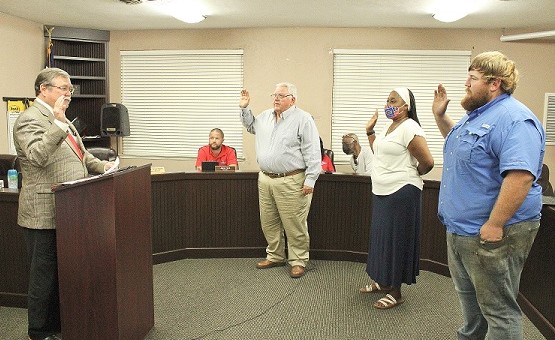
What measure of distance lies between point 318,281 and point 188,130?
136 inches

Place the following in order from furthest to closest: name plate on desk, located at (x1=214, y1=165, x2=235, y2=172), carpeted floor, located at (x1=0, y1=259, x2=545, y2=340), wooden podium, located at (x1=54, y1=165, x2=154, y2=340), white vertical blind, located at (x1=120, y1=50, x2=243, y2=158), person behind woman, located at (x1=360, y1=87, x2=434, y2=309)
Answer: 1. white vertical blind, located at (x1=120, y1=50, x2=243, y2=158)
2. name plate on desk, located at (x1=214, y1=165, x2=235, y2=172)
3. person behind woman, located at (x1=360, y1=87, x2=434, y2=309)
4. carpeted floor, located at (x1=0, y1=259, x2=545, y2=340)
5. wooden podium, located at (x1=54, y1=165, x2=154, y2=340)

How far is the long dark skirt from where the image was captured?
115 inches

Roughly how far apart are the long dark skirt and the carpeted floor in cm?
27

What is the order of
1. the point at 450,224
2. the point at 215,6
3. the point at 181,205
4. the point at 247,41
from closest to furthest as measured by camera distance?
1. the point at 450,224
2. the point at 181,205
3. the point at 215,6
4. the point at 247,41

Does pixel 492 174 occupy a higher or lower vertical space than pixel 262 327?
higher

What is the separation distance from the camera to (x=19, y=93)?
5543mm

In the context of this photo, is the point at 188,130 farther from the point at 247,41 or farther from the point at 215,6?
the point at 215,6

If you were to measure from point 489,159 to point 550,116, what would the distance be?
4.90 meters

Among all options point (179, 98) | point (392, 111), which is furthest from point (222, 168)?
point (179, 98)

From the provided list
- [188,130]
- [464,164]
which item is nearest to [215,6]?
[188,130]

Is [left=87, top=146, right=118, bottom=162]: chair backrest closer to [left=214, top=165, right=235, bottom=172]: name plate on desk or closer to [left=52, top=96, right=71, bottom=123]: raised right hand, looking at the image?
[left=214, top=165, right=235, bottom=172]: name plate on desk

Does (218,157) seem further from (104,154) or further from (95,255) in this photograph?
(95,255)

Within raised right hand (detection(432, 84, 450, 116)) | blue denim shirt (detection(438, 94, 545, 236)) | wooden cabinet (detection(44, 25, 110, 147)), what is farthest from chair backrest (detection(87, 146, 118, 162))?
blue denim shirt (detection(438, 94, 545, 236))

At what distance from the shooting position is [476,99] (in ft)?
6.09
